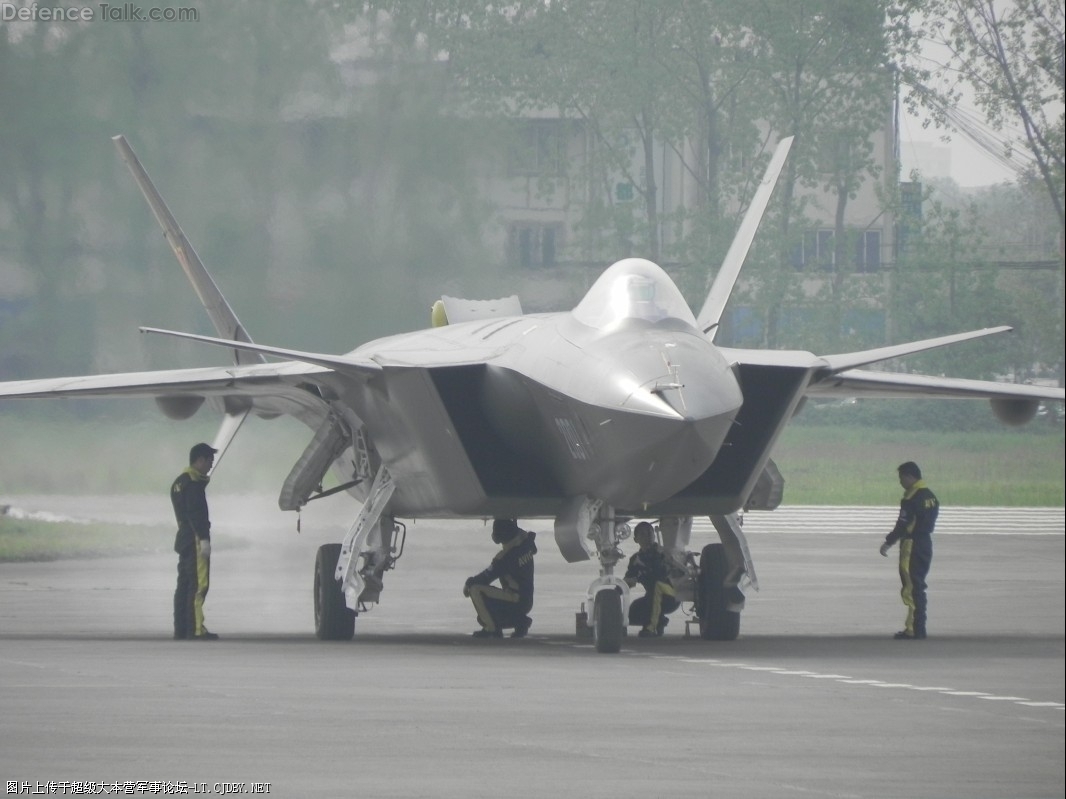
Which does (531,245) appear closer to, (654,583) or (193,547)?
(654,583)

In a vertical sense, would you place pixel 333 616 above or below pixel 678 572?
below

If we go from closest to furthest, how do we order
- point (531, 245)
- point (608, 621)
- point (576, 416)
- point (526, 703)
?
point (526, 703)
point (576, 416)
point (608, 621)
point (531, 245)

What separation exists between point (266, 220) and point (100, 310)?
7.82 ft

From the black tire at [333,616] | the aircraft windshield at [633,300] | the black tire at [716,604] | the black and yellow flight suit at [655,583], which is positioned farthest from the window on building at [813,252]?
the aircraft windshield at [633,300]

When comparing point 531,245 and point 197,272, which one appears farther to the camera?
point 531,245

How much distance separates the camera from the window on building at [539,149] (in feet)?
86.8

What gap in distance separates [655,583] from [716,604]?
64 cm

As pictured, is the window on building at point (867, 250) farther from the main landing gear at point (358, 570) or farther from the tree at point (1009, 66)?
the main landing gear at point (358, 570)

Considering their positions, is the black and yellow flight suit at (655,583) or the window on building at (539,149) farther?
the window on building at (539,149)

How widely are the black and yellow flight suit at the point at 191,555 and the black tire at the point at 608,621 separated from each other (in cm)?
339

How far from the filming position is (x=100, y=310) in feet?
81.5

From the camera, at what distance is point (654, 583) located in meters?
15.5

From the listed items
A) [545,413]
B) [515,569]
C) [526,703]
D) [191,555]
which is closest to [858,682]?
[526,703]

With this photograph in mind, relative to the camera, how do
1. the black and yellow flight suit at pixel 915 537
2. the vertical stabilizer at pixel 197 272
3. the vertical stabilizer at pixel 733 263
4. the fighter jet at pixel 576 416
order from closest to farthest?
the fighter jet at pixel 576 416 → the black and yellow flight suit at pixel 915 537 → the vertical stabilizer at pixel 733 263 → the vertical stabilizer at pixel 197 272
